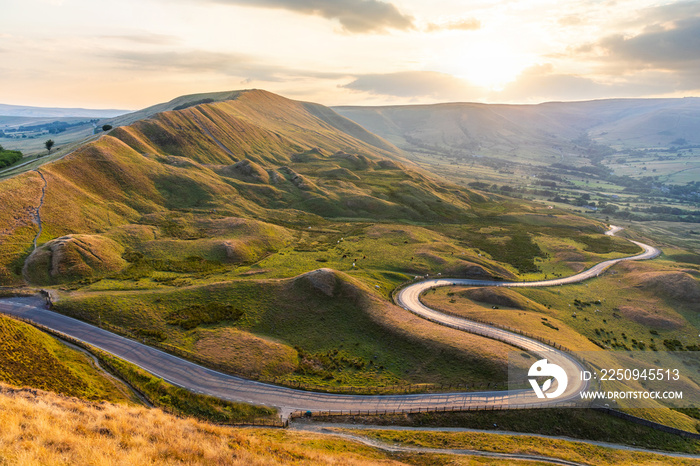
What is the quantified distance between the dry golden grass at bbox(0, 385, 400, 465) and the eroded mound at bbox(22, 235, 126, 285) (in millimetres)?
59252

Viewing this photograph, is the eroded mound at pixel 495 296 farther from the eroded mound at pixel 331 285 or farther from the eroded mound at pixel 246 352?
the eroded mound at pixel 246 352

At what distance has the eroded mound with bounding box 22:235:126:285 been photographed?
7788 cm

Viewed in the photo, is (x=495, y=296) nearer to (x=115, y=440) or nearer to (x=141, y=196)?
(x=115, y=440)

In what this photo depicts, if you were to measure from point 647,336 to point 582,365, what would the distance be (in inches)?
1599

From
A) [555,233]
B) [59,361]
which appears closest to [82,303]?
[59,361]

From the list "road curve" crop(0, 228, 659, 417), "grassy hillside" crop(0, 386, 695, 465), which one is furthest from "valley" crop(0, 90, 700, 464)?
"grassy hillside" crop(0, 386, 695, 465)

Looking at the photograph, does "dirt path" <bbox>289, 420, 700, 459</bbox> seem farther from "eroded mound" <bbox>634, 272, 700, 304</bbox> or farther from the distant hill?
"eroded mound" <bbox>634, 272, 700, 304</bbox>

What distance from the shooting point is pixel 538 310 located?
91.2 meters

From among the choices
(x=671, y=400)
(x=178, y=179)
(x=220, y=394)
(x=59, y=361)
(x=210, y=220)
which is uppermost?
(x=178, y=179)

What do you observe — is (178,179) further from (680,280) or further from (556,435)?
(680,280)
